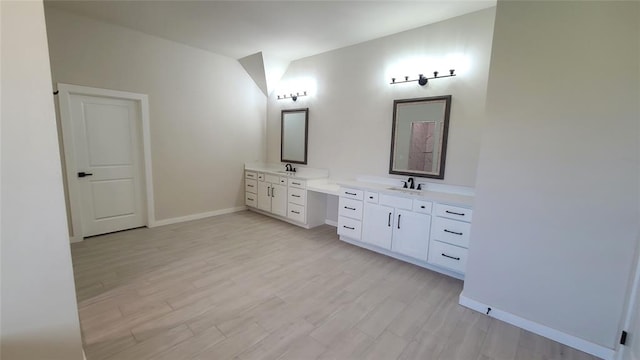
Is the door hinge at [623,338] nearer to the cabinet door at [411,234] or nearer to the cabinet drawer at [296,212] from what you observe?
the cabinet door at [411,234]

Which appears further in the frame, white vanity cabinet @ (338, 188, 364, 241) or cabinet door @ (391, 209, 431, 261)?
white vanity cabinet @ (338, 188, 364, 241)

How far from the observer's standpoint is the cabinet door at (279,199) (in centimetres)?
465

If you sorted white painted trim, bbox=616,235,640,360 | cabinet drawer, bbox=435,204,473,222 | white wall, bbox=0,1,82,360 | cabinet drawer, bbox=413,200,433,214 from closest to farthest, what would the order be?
white wall, bbox=0,1,82,360
white painted trim, bbox=616,235,640,360
cabinet drawer, bbox=435,204,473,222
cabinet drawer, bbox=413,200,433,214

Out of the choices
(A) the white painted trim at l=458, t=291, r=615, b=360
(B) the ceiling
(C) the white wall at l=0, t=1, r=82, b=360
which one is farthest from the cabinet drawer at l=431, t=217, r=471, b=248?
(C) the white wall at l=0, t=1, r=82, b=360

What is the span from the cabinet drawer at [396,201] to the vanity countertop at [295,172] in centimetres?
143

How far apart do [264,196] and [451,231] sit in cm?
323

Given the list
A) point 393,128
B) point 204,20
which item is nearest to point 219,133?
point 204,20

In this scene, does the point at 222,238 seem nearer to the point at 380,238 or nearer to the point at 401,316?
the point at 380,238

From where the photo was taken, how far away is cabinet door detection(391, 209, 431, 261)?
10.0ft

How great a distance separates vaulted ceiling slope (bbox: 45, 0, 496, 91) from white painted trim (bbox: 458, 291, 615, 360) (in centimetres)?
298

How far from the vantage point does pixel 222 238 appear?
3.90 metres

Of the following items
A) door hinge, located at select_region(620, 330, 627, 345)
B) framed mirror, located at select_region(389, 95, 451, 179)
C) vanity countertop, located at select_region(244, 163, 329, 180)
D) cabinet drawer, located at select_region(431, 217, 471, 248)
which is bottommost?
door hinge, located at select_region(620, 330, 627, 345)

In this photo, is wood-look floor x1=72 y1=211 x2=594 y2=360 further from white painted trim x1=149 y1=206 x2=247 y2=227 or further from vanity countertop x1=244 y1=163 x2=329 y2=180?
vanity countertop x1=244 y1=163 x2=329 y2=180

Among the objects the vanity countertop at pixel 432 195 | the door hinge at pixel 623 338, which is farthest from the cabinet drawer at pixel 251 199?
the door hinge at pixel 623 338
